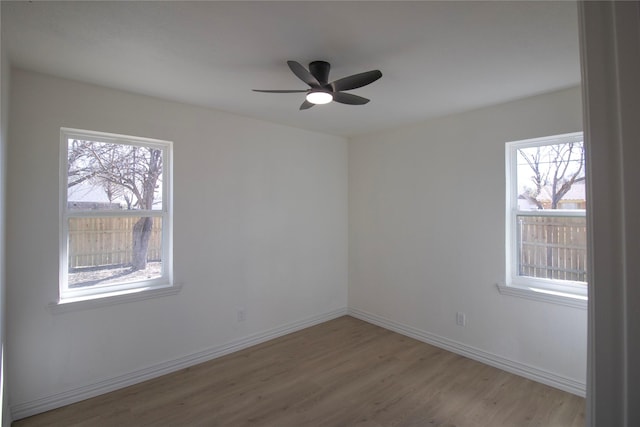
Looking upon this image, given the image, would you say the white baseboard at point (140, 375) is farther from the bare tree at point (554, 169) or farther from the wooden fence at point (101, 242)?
the bare tree at point (554, 169)

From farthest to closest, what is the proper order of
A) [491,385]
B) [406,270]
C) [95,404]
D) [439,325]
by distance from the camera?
[406,270]
[439,325]
[491,385]
[95,404]

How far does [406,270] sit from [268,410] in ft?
7.22

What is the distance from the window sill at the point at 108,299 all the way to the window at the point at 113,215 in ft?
0.09

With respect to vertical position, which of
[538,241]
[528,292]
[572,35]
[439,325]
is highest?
[572,35]

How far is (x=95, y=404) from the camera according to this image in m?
2.44

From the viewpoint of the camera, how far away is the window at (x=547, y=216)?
2.68 meters

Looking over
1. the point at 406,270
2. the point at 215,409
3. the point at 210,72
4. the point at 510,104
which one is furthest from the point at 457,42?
the point at 215,409

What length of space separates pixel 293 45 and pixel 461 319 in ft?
10.1

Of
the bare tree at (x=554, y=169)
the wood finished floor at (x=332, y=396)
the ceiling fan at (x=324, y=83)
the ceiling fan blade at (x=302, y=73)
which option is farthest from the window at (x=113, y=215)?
the bare tree at (x=554, y=169)

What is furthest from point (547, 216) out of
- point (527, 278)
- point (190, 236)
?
point (190, 236)

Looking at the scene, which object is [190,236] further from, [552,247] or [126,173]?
[552,247]

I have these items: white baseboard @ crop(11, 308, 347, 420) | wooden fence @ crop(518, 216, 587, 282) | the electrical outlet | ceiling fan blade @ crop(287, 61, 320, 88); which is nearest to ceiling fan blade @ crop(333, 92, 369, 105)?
ceiling fan blade @ crop(287, 61, 320, 88)

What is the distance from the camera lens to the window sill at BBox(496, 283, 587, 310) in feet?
8.54

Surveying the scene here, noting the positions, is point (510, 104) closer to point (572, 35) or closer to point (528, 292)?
point (572, 35)
